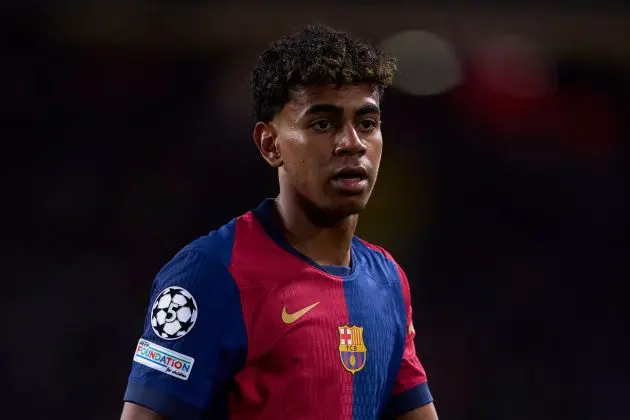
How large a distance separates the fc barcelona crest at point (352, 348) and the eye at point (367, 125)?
49 centimetres

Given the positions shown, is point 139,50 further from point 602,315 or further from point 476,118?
point 602,315

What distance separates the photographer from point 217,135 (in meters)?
7.54

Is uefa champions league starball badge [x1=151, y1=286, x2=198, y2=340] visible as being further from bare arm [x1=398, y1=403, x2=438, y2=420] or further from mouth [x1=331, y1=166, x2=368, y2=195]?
bare arm [x1=398, y1=403, x2=438, y2=420]

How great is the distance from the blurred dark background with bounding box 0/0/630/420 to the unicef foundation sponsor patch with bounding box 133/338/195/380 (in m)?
4.55

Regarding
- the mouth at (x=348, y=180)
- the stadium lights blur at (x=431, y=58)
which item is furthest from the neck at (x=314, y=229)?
the stadium lights blur at (x=431, y=58)

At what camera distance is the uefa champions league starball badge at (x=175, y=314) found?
223cm

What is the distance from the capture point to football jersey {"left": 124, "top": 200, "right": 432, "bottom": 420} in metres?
2.22

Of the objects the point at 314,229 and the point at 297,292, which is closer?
the point at 297,292

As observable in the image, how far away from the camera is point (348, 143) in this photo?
236cm

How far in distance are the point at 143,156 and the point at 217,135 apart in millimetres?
587

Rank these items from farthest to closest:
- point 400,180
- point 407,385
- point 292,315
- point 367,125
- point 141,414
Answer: point 400,180 → point 407,385 → point 367,125 → point 292,315 → point 141,414

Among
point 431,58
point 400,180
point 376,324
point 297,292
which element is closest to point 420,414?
point 376,324

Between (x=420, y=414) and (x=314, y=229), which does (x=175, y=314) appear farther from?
(x=420, y=414)

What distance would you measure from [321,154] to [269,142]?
20 cm
